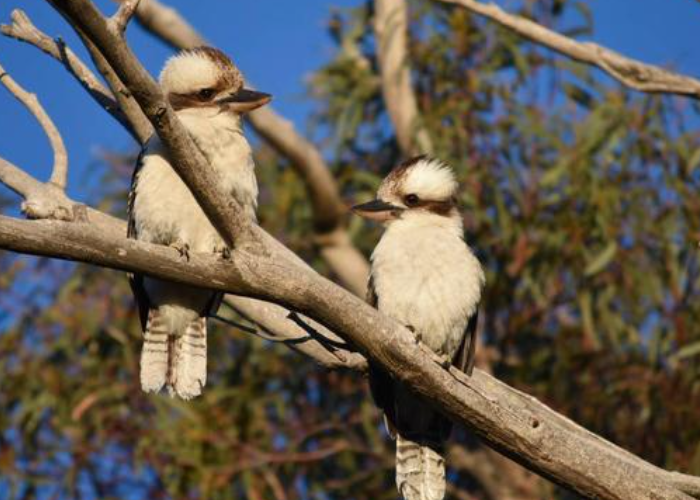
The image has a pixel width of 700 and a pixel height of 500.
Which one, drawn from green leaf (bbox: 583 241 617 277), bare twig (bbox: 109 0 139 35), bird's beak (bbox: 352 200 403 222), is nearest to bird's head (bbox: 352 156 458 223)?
bird's beak (bbox: 352 200 403 222)

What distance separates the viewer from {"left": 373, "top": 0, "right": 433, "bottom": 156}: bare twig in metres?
6.65

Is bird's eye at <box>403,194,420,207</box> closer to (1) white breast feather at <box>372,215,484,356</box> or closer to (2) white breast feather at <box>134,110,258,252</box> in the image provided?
(1) white breast feather at <box>372,215,484,356</box>

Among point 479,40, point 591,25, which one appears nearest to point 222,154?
point 591,25

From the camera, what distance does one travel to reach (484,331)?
6734 millimetres

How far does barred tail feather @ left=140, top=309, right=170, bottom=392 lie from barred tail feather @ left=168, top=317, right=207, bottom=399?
27mm

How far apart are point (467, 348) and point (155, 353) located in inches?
34.2

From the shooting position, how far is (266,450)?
6.57 metres

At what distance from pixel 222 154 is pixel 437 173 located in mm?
844

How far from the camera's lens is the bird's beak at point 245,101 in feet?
12.7

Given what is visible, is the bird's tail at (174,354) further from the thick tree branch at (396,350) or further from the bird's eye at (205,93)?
the thick tree branch at (396,350)

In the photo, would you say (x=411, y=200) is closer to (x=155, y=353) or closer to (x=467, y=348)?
(x=467, y=348)

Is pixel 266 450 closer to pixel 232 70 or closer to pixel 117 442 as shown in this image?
pixel 117 442

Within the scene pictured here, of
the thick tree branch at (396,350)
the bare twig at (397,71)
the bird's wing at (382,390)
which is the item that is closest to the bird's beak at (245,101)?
the bird's wing at (382,390)

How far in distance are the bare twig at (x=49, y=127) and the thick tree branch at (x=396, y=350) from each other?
106cm
